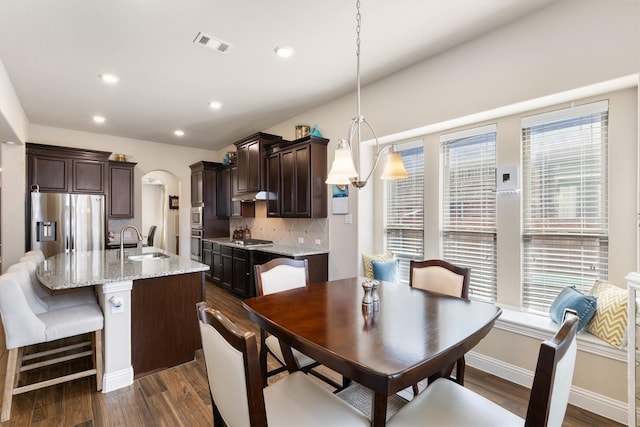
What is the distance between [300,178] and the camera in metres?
4.03

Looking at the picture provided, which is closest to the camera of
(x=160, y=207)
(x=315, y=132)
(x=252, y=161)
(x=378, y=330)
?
(x=378, y=330)

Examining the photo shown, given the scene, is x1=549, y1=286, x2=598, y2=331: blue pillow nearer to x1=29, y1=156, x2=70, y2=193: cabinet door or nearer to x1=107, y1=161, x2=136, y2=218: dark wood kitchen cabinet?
x1=107, y1=161, x2=136, y2=218: dark wood kitchen cabinet

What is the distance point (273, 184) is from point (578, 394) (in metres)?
3.88

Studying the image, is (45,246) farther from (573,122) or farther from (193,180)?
(573,122)

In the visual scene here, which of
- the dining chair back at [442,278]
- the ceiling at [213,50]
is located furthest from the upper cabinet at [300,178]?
the dining chair back at [442,278]

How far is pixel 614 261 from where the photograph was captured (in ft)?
6.82

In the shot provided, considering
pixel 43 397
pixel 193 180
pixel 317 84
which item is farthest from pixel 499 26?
pixel 193 180

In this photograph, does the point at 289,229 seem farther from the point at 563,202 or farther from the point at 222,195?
the point at 563,202

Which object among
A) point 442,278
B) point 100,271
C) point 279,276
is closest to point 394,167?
point 442,278

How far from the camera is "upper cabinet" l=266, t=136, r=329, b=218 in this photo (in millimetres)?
3898

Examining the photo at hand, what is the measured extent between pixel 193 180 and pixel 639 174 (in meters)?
6.59

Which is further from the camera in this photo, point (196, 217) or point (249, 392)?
point (196, 217)

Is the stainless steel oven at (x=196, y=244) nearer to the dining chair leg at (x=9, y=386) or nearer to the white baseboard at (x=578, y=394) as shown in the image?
the dining chair leg at (x=9, y=386)

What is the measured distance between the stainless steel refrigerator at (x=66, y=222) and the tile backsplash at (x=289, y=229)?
2400 mm
